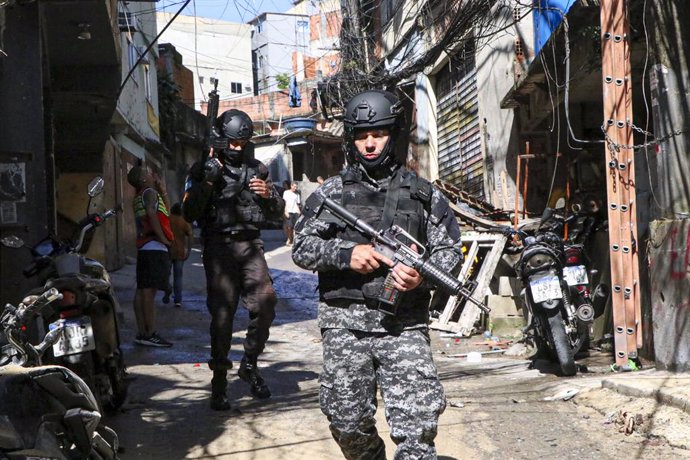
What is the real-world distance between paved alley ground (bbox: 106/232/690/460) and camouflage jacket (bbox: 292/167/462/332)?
1.22m

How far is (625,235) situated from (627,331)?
72 cm

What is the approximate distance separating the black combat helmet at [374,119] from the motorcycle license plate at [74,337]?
1.79 metres

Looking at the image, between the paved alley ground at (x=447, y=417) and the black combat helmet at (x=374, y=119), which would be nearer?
the black combat helmet at (x=374, y=119)

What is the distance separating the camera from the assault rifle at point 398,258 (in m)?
3.70

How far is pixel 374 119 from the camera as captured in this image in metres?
3.96

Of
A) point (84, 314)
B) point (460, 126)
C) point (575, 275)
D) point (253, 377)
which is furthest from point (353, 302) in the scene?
point (460, 126)

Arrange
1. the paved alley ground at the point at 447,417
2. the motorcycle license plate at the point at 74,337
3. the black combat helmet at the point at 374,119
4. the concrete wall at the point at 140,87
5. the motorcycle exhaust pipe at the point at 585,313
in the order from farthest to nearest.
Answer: the concrete wall at the point at 140,87, the motorcycle exhaust pipe at the point at 585,313, the paved alley ground at the point at 447,417, the motorcycle license plate at the point at 74,337, the black combat helmet at the point at 374,119

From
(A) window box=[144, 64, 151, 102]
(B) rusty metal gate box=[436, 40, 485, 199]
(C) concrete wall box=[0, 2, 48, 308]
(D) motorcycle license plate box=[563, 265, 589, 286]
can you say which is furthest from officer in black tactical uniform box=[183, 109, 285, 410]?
(A) window box=[144, 64, 151, 102]

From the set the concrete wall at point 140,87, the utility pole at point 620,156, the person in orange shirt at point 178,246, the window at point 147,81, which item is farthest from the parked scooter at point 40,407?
the window at point 147,81

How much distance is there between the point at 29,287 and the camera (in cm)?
616

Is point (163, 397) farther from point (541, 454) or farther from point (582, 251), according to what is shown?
point (582, 251)

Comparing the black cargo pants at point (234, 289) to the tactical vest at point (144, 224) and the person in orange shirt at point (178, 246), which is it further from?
the person in orange shirt at point (178, 246)

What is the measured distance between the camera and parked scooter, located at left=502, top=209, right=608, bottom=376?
6734 millimetres

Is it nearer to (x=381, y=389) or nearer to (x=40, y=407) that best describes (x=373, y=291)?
(x=381, y=389)
